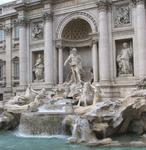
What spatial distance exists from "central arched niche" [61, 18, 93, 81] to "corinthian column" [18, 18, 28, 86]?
3.60 m

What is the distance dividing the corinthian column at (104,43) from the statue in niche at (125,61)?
3.04ft

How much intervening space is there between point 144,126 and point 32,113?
640cm


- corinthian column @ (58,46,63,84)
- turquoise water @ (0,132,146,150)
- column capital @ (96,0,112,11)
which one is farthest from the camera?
corinthian column @ (58,46,63,84)

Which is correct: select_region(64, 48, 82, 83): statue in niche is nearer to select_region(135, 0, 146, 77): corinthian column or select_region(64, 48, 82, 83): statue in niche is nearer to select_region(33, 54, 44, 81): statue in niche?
select_region(33, 54, 44, 81): statue in niche

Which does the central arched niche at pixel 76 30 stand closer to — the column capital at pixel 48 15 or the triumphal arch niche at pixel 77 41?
the triumphal arch niche at pixel 77 41

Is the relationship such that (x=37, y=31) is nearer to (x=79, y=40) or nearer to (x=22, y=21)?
(x=22, y=21)

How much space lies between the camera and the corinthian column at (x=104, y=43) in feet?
71.7

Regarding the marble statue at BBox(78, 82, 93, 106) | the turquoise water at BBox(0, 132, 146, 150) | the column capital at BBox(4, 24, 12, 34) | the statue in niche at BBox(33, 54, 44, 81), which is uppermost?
the column capital at BBox(4, 24, 12, 34)

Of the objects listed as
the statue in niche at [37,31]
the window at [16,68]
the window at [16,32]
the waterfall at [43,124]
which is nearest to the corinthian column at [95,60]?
the statue in niche at [37,31]

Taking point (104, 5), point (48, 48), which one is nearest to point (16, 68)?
point (48, 48)

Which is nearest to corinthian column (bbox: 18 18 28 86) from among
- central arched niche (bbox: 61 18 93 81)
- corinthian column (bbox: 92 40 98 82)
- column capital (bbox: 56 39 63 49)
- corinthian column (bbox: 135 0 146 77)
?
column capital (bbox: 56 39 63 49)

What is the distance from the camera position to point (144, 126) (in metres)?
16.3

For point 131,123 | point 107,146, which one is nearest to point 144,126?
point 131,123

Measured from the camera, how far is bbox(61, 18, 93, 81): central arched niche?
24.7 m
